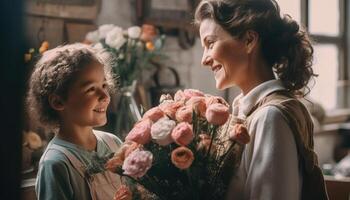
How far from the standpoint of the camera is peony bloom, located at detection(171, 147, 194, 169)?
3.69 ft

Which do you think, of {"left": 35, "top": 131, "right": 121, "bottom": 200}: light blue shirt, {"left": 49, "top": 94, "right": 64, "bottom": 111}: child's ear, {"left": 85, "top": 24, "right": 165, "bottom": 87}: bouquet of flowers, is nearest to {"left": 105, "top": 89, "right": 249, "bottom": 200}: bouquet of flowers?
{"left": 35, "top": 131, "right": 121, "bottom": 200}: light blue shirt

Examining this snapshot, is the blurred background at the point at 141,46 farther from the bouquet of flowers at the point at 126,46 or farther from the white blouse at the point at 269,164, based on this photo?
the white blouse at the point at 269,164

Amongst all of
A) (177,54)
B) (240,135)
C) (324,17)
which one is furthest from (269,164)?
(324,17)

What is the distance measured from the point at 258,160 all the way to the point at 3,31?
27.7 inches

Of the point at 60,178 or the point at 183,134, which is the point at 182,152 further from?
the point at 60,178

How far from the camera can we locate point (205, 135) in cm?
120

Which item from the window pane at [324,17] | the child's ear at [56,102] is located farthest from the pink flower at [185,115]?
the window pane at [324,17]

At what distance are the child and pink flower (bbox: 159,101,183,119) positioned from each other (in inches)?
7.3

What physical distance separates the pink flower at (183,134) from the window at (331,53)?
3742 millimetres

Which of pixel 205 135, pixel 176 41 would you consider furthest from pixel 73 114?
pixel 176 41

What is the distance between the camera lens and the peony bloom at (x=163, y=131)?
115 centimetres

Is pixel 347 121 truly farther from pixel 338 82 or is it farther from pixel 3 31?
pixel 3 31

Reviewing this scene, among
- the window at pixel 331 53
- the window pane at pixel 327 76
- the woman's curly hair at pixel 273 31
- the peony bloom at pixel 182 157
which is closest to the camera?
the peony bloom at pixel 182 157

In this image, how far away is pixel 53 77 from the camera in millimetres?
1345
